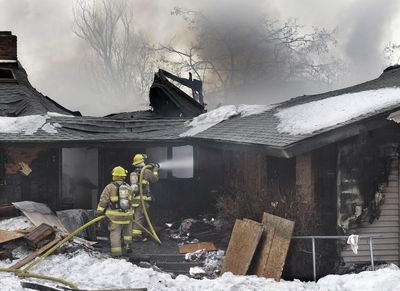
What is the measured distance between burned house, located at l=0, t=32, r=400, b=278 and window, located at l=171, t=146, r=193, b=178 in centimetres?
3

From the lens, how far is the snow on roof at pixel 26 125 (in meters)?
11.0

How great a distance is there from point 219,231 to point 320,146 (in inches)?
157

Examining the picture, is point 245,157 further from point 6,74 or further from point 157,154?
point 6,74

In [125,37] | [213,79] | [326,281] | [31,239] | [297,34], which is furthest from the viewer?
[125,37]

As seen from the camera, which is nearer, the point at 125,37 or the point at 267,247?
the point at 267,247

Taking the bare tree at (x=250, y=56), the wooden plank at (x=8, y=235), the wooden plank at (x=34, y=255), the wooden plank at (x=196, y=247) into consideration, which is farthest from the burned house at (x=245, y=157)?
the bare tree at (x=250, y=56)

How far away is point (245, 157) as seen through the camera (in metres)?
10.1

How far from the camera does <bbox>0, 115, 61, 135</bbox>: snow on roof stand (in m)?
11.0

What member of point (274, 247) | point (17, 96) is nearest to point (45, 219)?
point (274, 247)

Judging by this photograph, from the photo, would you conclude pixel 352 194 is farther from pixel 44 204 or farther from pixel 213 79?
pixel 213 79

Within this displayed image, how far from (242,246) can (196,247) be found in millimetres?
1816

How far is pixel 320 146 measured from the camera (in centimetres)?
679

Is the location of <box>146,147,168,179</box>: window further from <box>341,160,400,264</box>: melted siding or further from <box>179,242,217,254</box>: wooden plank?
<box>341,160,400,264</box>: melted siding

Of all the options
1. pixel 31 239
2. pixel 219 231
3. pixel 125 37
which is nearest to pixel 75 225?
pixel 31 239
